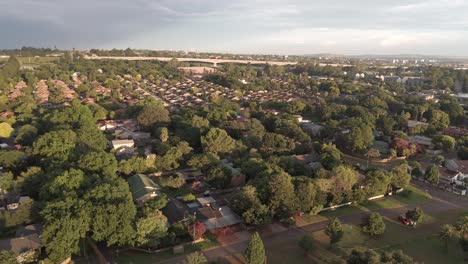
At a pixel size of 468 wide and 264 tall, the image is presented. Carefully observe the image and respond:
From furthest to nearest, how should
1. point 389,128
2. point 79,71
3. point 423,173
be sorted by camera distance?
1. point 79,71
2. point 389,128
3. point 423,173

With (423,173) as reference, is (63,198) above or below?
above

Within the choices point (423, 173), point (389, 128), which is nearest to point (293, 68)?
point (389, 128)

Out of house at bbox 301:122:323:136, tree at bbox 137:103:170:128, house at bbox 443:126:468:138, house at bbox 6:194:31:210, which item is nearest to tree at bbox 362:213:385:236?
house at bbox 301:122:323:136

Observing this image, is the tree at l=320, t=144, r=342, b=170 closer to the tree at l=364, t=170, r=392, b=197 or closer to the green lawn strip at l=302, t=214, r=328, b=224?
the tree at l=364, t=170, r=392, b=197

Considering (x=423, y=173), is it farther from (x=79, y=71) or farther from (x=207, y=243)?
(x=79, y=71)

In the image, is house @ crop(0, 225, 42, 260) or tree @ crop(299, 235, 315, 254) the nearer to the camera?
house @ crop(0, 225, 42, 260)

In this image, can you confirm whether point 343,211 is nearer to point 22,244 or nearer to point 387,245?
point 387,245

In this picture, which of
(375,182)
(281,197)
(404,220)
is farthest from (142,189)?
(404,220)
